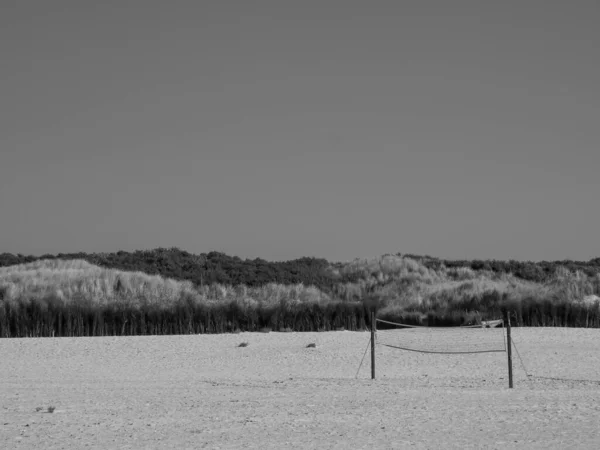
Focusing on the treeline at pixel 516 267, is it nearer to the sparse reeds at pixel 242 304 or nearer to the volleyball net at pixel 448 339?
the sparse reeds at pixel 242 304

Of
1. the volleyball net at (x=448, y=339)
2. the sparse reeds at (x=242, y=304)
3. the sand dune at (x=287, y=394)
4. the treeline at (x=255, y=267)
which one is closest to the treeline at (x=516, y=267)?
the treeline at (x=255, y=267)

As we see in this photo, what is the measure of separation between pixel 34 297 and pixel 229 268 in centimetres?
1486

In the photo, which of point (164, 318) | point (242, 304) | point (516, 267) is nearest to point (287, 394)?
point (164, 318)

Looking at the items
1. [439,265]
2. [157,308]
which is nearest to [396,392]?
A: [157,308]

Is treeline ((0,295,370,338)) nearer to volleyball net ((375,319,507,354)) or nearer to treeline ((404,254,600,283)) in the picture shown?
volleyball net ((375,319,507,354))

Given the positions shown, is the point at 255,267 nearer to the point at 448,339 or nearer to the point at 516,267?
the point at 516,267

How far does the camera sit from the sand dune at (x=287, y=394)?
8477 millimetres

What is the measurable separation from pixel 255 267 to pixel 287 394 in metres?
26.5

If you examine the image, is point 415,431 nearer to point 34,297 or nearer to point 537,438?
point 537,438

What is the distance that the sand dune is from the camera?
8477 millimetres

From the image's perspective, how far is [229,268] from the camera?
125ft

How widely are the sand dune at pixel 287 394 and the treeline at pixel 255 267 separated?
47.3 feet

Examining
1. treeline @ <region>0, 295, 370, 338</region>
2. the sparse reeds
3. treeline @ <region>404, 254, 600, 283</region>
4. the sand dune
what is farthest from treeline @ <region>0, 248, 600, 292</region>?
the sand dune

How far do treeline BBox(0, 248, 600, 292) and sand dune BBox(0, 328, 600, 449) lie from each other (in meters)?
14.4
